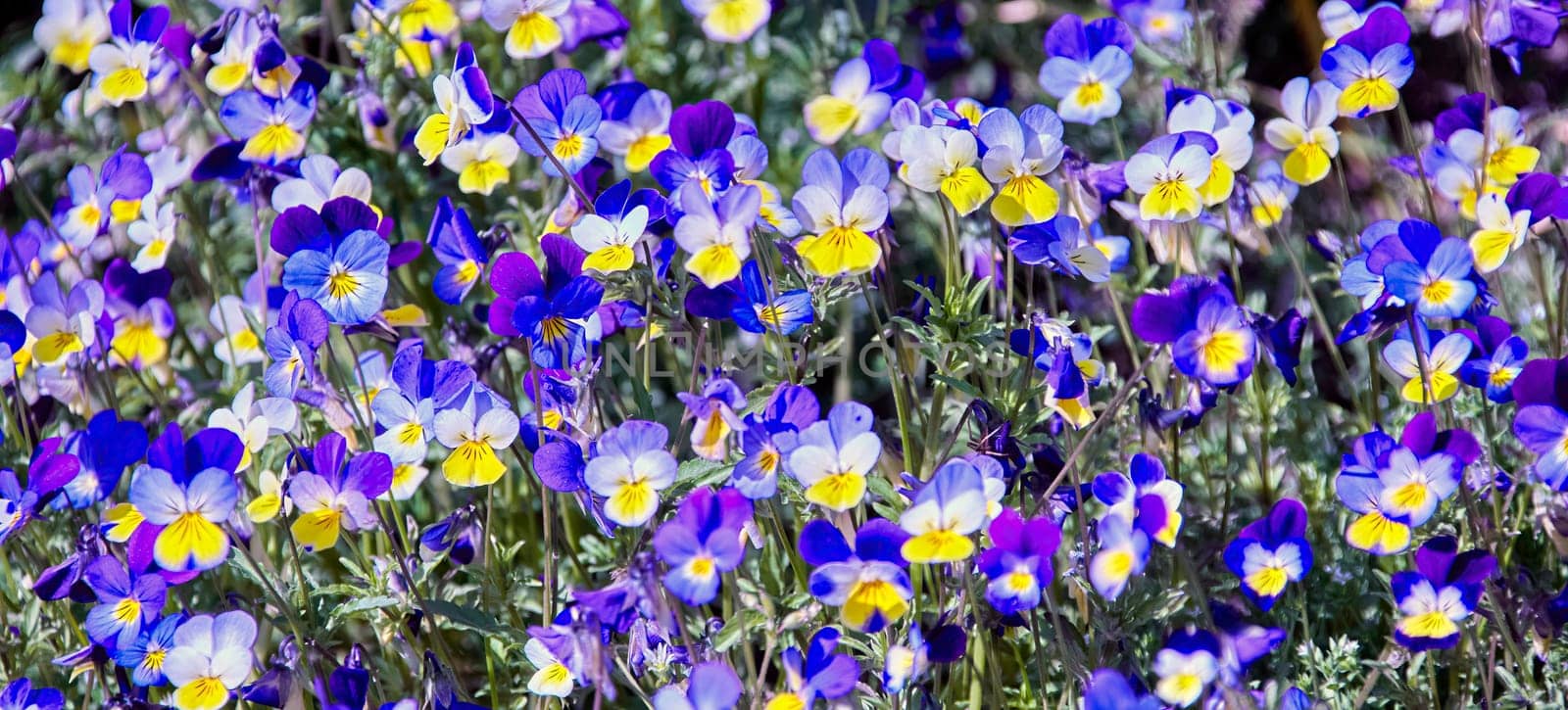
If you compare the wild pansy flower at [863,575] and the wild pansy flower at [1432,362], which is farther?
the wild pansy flower at [1432,362]

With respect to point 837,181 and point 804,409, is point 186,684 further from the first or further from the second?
point 837,181

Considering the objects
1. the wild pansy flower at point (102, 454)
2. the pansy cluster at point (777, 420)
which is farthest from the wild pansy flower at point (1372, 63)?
the wild pansy flower at point (102, 454)

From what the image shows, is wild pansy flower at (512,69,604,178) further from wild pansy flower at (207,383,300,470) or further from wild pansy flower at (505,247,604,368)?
wild pansy flower at (207,383,300,470)

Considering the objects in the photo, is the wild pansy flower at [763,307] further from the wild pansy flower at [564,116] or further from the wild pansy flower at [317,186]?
the wild pansy flower at [317,186]

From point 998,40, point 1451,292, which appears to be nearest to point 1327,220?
point 998,40

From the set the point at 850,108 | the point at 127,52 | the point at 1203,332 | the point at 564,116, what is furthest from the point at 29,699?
the point at 1203,332

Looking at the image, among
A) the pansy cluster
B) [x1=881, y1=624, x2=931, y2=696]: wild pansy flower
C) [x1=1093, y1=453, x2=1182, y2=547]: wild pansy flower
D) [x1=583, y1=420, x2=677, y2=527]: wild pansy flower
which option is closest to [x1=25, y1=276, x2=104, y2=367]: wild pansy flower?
the pansy cluster
